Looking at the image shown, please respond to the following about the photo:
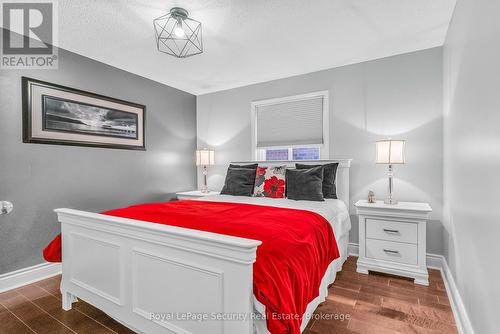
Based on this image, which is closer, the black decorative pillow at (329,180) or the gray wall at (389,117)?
the gray wall at (389,117)

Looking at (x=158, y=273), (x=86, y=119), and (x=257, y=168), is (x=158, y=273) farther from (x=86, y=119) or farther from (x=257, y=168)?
(x=86, y=119)

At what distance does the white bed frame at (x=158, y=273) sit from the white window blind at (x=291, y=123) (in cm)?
257

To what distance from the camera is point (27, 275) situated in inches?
94.5

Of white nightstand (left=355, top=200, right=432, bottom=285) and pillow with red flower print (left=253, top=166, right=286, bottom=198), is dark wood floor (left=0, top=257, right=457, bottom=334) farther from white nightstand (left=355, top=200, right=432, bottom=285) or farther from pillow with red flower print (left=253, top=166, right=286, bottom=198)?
pillow with red flower print (left=253, top=166, right=286, bottom=198)

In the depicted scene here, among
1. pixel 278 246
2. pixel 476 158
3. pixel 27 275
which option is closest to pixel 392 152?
pixel 476 158

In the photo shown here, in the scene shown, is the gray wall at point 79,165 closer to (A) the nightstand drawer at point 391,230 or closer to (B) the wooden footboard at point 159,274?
(B) the wooden footboard at point 159,274

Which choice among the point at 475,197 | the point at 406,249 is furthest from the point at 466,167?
the point at 406,249

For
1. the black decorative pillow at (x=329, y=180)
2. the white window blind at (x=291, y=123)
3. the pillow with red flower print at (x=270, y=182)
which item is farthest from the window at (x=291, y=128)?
the pillow with red flower print at (x=270, y=182)

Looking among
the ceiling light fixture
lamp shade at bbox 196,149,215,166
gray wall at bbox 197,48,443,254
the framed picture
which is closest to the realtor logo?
the framed picture

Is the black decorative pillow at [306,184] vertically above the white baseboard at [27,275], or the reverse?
the black decorative pillow at [306,184]

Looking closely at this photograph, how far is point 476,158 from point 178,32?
237 cm

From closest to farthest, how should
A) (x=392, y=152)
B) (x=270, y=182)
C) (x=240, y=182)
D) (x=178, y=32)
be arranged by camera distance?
(x=178, y=32)
(x=392, y=152)
(x=270, y=182)
(x=240, y=182)

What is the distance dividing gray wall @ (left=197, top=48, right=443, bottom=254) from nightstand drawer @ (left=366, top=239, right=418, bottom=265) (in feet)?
1.69

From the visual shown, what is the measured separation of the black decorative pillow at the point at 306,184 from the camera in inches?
106
